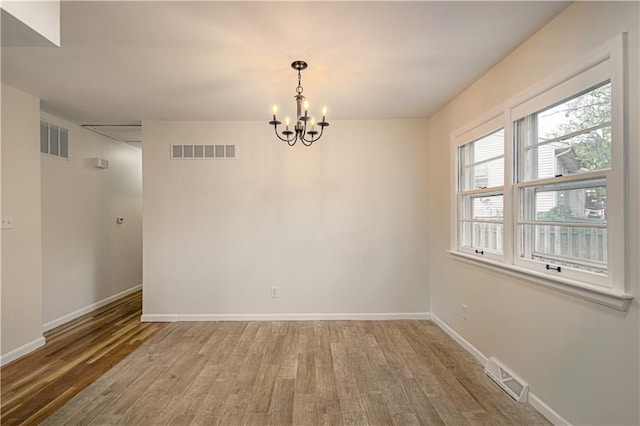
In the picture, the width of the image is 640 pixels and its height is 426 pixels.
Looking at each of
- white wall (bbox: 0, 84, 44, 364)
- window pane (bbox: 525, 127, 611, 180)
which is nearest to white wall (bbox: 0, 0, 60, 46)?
white wall (bbox: 0, 84, 44, 364)

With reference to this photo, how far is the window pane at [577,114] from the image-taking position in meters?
1.67

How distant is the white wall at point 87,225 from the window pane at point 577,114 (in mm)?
5069

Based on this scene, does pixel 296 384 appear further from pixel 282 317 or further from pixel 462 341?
pixel 462 341

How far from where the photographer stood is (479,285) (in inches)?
111

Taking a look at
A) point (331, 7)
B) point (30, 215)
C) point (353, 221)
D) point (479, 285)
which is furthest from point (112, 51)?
point (479, 285)

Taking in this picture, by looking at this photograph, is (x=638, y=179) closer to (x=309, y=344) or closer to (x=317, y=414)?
(x=317, y=414)

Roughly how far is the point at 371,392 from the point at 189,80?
10.0ft

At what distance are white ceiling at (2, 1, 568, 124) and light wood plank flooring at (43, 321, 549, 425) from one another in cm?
257

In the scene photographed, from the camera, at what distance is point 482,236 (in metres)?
2.97

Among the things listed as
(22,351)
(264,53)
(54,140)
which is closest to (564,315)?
(264,53)

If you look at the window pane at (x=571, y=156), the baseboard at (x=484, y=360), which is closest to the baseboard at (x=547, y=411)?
the baseboard at (x=484, y=360)

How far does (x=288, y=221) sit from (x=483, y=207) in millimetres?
2258

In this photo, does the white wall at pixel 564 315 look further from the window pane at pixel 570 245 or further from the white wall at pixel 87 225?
the white wall at pixel 87 225

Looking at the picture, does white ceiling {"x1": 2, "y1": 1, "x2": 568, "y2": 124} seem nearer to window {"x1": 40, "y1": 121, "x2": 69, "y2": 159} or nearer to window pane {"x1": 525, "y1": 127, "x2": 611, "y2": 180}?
window {"x1": 40, "y1": 121, "x2": 69, "y2": 159}
